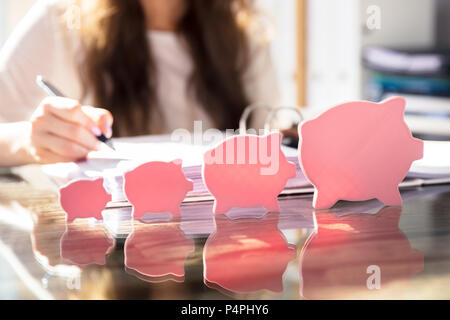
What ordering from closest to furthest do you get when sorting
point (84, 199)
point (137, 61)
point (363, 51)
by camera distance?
point (84, 199)
point (137, 61)
point (363, 51)

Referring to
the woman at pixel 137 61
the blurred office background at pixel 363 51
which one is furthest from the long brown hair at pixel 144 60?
the blurred office background at pixel 363 51

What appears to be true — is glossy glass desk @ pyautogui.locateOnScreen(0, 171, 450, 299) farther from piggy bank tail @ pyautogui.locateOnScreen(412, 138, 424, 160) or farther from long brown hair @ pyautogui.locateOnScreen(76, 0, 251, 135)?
long brown hair @ pyautogui.locateOnScreen(76, 0, 251, 135)

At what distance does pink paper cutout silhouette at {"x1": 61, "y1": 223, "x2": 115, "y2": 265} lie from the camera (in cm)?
50

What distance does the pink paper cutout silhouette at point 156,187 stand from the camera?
615 mm

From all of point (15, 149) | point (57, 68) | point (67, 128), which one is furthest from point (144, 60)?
point (67, 128)

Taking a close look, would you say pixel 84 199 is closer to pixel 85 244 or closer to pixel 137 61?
pixel 85 244

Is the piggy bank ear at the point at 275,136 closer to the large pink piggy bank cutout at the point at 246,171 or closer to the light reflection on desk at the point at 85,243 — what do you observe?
the large pink piggy bank cutout at the point at 246,171

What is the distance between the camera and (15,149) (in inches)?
38.4

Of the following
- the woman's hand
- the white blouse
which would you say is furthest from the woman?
the woman's hand

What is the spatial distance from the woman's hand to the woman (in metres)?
0.59

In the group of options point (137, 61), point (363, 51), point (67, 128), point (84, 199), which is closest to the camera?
point (84, 199)

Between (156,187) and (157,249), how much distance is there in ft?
0.37

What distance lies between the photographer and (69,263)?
482 millimetres

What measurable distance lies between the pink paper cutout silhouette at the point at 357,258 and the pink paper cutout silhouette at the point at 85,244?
0.17 metres
